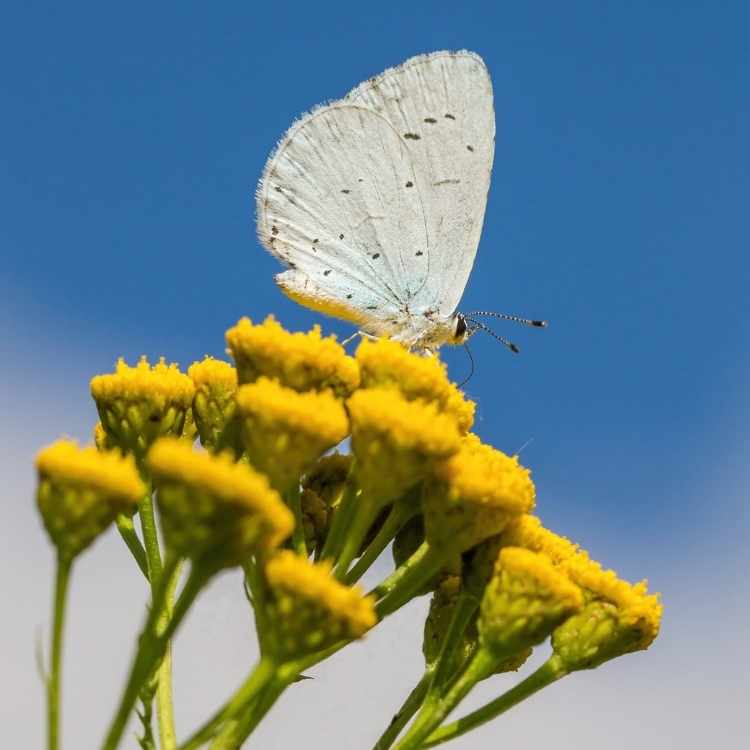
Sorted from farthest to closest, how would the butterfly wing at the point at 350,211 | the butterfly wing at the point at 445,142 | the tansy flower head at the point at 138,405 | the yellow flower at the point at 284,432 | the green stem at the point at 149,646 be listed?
the butterfly wing at the point at 350,211, the butterfly wing at the point at 445,142, the tansy flower head at the point at 138,405, the yellow flower at the point at 284,432, the green stem at the point at 149,646

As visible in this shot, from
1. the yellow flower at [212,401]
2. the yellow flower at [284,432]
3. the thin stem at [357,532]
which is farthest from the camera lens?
the yellow flower at [212,401]

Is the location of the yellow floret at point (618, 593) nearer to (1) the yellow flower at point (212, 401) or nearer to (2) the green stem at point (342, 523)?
(2) the green stem at point (342, 523)

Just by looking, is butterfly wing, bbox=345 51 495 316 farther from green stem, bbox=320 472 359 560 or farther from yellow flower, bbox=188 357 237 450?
green stem, bbox=320 472 359 560

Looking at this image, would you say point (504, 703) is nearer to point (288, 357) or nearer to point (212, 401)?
point (288, 357)

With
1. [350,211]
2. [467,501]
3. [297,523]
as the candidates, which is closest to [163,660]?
[297,523]

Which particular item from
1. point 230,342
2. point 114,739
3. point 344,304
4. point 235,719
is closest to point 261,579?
point 235,719

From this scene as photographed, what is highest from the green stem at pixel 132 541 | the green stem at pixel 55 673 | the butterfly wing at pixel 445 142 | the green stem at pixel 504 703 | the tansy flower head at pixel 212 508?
the butterfly wing at pixel 445 142

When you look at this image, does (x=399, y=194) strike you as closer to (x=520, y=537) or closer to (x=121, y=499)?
(x=520, y=537)

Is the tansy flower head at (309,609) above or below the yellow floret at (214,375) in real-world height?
below

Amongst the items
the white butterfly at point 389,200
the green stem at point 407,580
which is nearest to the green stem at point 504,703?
the green stem at point 407,580
